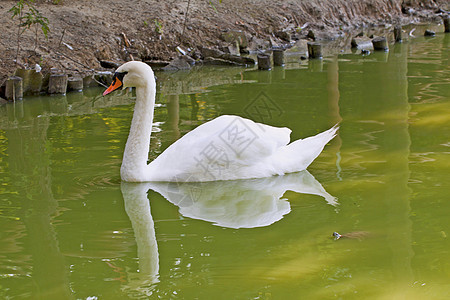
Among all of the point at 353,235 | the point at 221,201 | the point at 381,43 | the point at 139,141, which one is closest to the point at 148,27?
the point at 381,43

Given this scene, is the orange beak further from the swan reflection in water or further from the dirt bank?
the dirt bank

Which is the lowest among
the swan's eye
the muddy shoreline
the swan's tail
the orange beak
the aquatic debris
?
the aquatic debris

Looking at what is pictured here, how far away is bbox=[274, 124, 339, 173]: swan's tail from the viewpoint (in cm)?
721

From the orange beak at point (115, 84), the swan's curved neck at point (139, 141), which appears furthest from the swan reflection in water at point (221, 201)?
the orange beak at point (115, 84)

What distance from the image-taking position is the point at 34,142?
29.3ft

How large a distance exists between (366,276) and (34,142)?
5486mm

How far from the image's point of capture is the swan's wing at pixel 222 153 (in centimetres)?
682

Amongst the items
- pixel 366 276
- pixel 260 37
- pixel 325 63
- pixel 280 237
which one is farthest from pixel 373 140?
pixel 260 37

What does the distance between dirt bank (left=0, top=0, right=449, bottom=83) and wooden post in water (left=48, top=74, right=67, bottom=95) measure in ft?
2.49

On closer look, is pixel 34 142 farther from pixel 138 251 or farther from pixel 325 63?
pixel 325 63

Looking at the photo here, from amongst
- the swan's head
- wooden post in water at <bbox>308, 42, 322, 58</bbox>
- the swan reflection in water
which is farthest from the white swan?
wooden post in water at <bbox>308, 42, 322, 58</bbox>

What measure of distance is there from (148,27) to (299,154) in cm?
993

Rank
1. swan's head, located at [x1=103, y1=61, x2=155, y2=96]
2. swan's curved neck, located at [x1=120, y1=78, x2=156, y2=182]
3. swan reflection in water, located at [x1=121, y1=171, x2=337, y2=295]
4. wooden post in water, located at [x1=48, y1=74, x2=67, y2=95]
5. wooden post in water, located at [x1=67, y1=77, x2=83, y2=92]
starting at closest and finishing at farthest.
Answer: swan reflection in water, located at [x1=121, y1=171, x2=337, y2=295]
swan's curved neck, located at [x1=120, y1=78, x2=156, y2=182]
swan's head, located at [x1=103, y1=61, x2=155, y2=96]
wooden post in water, located at [x1=48, y1=74, x2=67, y2=95]
wooden post in water, located at [x1=67, y1=77, x2=83, y2=92]

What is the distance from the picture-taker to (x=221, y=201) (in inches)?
260
